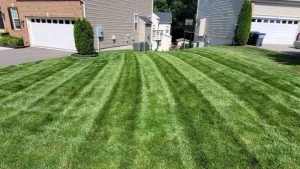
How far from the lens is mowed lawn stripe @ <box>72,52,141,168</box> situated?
325 centimetres

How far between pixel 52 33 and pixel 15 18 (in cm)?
454

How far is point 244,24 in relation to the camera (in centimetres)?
1503

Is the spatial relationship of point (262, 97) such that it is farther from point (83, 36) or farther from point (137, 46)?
point (137, 46)

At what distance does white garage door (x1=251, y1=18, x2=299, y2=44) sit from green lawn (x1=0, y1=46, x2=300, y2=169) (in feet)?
35.7

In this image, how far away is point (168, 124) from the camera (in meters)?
4.24

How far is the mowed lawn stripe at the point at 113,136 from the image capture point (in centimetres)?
325

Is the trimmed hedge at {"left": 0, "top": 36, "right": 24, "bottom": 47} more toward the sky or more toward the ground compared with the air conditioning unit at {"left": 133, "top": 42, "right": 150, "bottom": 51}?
more toward the sky

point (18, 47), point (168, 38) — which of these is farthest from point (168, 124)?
point (168, 38)

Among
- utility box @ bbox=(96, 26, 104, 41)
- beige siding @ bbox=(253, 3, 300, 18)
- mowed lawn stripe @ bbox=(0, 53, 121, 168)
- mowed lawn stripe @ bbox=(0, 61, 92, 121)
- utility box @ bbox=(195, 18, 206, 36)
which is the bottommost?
mowed lawn stripe @ bbox=(0, 53, 121, 168)

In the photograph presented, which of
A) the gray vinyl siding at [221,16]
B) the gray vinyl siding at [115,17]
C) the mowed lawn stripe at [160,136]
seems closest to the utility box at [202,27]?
the gray vinyl siding at [221,16]

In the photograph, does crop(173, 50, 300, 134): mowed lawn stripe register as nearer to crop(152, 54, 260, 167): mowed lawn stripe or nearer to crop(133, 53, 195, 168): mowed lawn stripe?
crop(152, 54, 260, 167): mowed lawn stripe

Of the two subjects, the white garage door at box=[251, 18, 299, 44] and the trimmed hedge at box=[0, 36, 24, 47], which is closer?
the trimmed hedge at box=[0, 36, 24, 47]

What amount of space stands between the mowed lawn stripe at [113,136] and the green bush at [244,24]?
1209cm

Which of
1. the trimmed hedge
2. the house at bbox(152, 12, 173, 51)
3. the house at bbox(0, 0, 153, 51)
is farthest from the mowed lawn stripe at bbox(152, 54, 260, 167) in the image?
the house at bbox(152, 12, 173, 51)
